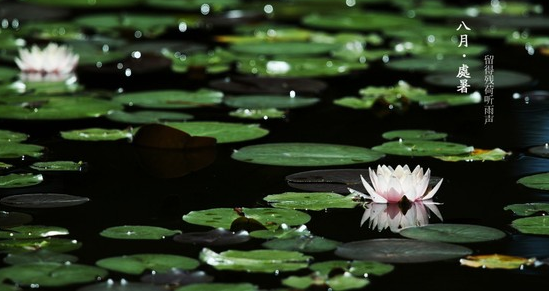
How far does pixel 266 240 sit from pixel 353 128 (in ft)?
4.99

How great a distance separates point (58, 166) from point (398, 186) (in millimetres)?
1120

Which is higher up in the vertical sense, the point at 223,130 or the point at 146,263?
the point at 223,130

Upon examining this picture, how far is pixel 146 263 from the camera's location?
8.97 feet

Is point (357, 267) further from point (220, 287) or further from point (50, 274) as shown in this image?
point (50, 274)

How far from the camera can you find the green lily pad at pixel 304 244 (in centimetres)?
289

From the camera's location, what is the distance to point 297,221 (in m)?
3.12

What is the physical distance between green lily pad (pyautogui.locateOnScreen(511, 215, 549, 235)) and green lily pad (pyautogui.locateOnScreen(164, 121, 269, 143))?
1.28 m

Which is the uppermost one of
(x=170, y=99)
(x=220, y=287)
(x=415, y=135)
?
(x=170, y=99)

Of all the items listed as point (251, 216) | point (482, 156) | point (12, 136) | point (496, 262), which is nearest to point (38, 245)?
point (251, 216)

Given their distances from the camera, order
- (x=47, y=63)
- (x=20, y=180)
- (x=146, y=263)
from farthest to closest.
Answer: (x=47, y=63) → (x=20, y=180) → (x=146, y=263)

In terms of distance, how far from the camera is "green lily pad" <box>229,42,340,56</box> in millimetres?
6016

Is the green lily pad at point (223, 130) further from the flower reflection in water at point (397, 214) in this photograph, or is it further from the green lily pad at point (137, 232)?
the green lily pad at point (137, 232)

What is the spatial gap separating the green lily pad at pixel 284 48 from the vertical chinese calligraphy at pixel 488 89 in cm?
86

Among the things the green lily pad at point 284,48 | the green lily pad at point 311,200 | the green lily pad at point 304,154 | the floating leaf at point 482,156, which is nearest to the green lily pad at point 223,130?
the green lily pad at point 304,154
